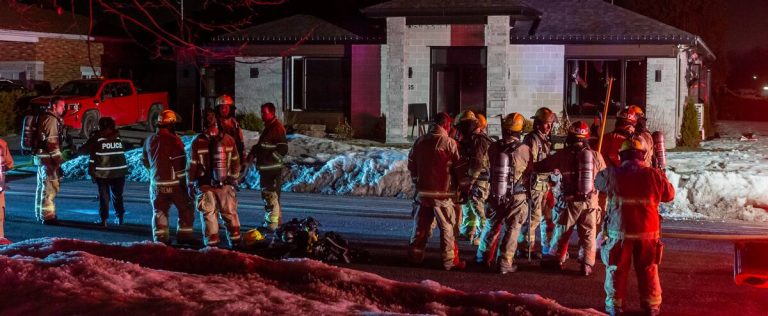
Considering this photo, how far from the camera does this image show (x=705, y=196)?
48.7 feet

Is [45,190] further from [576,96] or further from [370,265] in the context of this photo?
[576,96]

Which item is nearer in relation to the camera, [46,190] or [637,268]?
[637,268]

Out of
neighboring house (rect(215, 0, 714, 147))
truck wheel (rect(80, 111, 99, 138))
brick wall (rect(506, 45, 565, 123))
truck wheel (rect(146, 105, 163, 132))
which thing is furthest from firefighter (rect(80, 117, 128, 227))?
truck wheel (rect(146, 105, 163, 132))

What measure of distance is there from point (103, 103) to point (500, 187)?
62.1 feet

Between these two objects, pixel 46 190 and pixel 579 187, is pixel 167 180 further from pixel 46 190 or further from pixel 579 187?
pixel 579 187

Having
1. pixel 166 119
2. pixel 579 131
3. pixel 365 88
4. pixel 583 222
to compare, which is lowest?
pixel 583 222

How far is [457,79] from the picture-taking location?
2656cm

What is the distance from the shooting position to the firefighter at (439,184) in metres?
10.1

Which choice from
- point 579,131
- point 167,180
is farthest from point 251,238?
point 579,131

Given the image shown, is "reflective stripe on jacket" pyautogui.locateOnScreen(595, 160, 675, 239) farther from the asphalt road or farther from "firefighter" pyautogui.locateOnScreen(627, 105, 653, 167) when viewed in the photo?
"firefighter" pyautogui.locateOnScreen(627, 105, 653, 167)

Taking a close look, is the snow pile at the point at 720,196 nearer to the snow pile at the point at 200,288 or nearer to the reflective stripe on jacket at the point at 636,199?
the reflective stripe on jacket at the point at 636,199

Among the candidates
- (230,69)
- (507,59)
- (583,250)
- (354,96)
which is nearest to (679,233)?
(583,250)

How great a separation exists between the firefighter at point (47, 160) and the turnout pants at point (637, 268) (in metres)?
8.31

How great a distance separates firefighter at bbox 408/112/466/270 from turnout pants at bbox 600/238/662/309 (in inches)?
94.5
